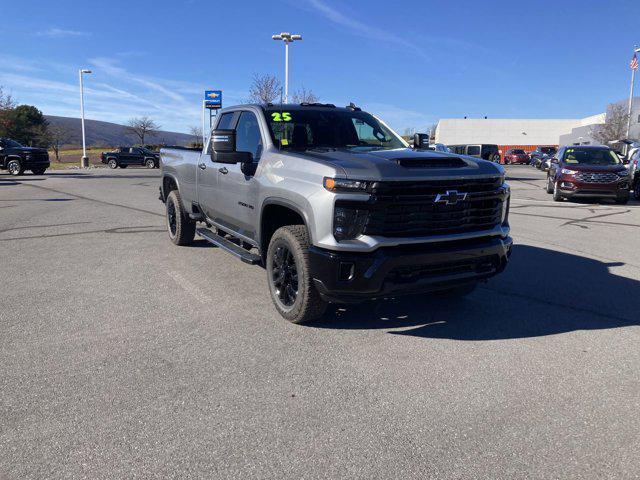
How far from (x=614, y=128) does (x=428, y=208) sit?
2544 inches

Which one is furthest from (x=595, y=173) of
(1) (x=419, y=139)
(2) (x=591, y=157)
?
(1) (x=419, y=139)

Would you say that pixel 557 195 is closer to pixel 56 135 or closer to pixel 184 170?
pixel 184 170

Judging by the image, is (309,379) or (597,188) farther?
(597,188)

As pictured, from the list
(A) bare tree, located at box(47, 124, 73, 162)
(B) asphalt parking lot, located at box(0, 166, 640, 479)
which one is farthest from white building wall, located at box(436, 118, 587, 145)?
(B) asphalt parking lot, located at box(0, 166, 640, 479)

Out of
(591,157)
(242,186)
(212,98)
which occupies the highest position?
(212,98)

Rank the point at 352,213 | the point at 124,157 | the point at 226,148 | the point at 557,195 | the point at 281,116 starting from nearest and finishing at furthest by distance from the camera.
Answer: the point at 352,213
the point at 226,148
the point at 281,116
the point at 557,195
the point at 124,157

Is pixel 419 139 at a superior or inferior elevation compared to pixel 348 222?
superior

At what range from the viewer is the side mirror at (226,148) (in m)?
4.69

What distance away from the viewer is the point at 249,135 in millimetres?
5508

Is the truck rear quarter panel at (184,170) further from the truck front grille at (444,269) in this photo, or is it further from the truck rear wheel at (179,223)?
the truck front grille at (444,269)

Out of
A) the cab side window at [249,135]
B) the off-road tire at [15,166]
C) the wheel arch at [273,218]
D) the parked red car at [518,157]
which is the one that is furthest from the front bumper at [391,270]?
the parked red car at [518,157]

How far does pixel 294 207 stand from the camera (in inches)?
164

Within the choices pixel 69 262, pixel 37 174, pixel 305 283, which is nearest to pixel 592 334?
pixel 305 283

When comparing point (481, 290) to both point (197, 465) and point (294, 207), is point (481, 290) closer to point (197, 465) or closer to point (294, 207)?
point (294, 207)
